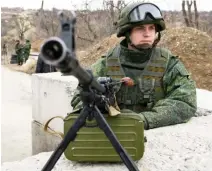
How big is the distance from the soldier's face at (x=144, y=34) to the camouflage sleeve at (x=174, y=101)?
197 mm

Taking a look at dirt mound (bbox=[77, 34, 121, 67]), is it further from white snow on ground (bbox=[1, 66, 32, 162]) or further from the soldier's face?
the soldier's face

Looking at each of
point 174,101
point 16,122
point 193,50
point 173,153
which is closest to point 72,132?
point 173,153

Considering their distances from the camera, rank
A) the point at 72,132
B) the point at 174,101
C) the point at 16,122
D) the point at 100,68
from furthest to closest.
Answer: the point at 16,122, the point at 100,68, the point at 174,101, the point at 72,132

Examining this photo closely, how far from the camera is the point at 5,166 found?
2.04 metres

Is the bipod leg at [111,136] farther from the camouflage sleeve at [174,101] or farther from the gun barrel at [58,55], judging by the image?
the camouflage sleeve at [174,101]

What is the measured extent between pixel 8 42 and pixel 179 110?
96.8 ft

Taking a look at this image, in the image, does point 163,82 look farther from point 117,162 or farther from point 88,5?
point 88,5

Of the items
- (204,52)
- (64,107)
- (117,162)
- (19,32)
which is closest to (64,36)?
(117,162)

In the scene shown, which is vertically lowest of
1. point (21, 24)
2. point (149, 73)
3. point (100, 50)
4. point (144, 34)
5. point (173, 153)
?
point (173, 153)

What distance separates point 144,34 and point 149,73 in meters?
0.23

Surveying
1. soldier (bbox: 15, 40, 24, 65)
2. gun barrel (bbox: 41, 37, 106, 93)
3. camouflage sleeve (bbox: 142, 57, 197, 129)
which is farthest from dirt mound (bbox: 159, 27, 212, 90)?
soldier (bbox: 15, 40, 24, 65)

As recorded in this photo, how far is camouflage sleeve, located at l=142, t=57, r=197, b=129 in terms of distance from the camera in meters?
2.46

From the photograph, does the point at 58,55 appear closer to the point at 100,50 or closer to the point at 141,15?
the point at 141,15

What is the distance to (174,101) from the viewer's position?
250 cm
